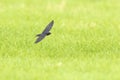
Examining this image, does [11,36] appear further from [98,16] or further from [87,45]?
[98,16]

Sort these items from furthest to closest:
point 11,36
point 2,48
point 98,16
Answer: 1. point 98,16
2. point 11,36
3. point 2,48

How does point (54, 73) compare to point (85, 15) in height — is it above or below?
above

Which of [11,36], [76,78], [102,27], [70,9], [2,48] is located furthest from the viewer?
[70,9]

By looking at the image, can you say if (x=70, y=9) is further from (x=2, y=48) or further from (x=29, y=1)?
(x=2, y=48)

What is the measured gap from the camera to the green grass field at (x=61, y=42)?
1041 cm

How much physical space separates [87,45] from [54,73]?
3.19 metres

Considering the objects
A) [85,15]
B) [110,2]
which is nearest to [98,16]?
[85,15]

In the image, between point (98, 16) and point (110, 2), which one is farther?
point (110, 2)

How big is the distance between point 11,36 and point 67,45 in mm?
1997

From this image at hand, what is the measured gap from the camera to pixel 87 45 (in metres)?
13.2

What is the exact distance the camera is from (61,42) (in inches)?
527

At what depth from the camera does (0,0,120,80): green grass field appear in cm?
1041

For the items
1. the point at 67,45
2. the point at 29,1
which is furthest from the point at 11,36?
the point at 29,1

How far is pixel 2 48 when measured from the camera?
42.5 ft
